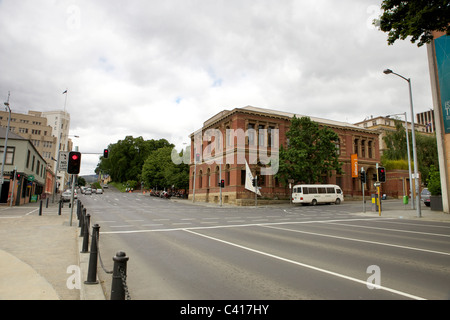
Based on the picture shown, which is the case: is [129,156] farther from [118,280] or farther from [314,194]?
[118,280]

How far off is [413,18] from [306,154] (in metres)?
26.9

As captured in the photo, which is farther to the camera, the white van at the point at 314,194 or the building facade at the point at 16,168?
the white van at the point at 314,194

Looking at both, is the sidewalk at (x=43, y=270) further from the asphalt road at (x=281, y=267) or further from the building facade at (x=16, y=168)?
the building facade at (x=16, y=168)

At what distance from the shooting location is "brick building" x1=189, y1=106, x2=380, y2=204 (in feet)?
129

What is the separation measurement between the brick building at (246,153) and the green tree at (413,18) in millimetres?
26952

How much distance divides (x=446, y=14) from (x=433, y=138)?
48.7m

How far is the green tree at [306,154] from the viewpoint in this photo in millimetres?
37156

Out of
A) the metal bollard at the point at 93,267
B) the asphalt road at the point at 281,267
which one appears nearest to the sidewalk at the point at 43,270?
the metal bollard at the point at 93,267

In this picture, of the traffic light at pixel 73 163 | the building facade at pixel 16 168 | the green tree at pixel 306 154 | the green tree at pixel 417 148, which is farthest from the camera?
the green tree at pixel 417 148

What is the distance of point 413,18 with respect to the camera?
10.8m

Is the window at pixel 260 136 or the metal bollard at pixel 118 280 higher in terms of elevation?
the window at pixel 260 136

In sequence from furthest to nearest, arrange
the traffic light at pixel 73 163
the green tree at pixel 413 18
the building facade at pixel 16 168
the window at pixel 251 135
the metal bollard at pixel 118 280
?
1. the window at pixel 251 135
2. the building facade at pixel 16 168
3. the traffic light at pixel 73 163
4. the green tree at pixel 413 18
5. the metal bollard at pixel 118 280

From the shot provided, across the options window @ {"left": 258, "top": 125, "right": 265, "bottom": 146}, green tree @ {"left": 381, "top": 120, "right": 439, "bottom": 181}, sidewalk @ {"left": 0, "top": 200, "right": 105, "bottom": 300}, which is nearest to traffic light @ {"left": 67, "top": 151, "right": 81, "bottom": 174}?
sidewalk @ {"left": 0, "top": 200, "right": 105, "bottom": 300}
